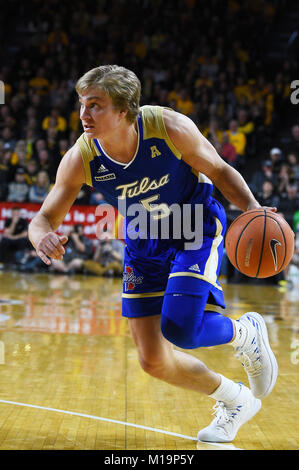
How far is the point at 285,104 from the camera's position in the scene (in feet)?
45.4

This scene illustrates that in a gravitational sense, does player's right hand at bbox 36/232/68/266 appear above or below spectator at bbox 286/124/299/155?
above

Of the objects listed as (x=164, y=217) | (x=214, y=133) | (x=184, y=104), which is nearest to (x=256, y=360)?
(x=164, y=217)

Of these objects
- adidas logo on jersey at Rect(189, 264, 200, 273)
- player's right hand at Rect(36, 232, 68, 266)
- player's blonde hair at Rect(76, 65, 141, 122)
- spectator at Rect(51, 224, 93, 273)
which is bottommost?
spectator at Rect(51, 224, 93, 273)

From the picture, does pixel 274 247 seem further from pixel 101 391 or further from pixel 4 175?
pixel 4 175

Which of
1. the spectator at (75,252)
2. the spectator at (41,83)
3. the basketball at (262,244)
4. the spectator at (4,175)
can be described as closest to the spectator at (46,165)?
the spectator at (4,175)

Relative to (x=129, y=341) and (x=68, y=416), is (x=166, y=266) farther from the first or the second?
(x=129, y=341)

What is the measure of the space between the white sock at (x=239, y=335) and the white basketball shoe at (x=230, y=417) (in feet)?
0.93

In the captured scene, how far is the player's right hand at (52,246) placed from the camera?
107 inches

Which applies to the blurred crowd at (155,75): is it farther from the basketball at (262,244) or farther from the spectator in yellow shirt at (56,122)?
the basketball at (262,244)

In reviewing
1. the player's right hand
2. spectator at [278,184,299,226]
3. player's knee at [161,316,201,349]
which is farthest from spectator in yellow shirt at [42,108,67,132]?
the player's right hand

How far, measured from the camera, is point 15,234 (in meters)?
11.4

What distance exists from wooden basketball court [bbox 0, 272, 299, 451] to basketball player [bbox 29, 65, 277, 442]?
0.80 feet

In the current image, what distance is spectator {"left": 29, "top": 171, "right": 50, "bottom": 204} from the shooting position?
11.4 m

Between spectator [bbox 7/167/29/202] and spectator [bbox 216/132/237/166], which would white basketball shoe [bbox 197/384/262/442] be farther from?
spectator [bbox 7/167/29/202]
